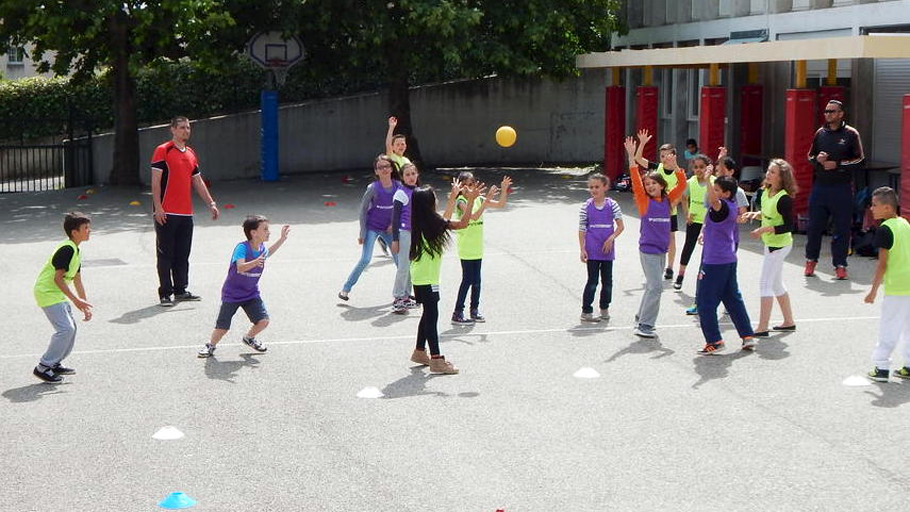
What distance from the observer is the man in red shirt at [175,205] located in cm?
1459

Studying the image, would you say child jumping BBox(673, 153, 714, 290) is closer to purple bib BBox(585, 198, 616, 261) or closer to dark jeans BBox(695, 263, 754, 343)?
purple bib BBox(585, 198, 616, 261)

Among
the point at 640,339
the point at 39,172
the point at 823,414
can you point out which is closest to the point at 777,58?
the point at 640,339

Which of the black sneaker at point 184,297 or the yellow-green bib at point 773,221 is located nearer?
the yellow-green bib at point 773,221

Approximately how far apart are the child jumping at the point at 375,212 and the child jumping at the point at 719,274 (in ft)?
13.1

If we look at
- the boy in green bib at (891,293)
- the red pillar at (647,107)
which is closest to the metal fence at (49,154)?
the red pillar at (647,107)

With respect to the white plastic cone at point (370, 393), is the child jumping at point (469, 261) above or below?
above

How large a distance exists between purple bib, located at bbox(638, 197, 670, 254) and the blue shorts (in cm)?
360

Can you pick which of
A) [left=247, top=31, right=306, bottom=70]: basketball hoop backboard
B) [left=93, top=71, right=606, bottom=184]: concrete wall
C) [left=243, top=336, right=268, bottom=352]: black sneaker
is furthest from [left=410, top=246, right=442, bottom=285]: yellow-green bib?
[left=93, top=71, right=606, bottom=184]: concrete wall

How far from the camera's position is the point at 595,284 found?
13.1m

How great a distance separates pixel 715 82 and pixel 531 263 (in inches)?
325

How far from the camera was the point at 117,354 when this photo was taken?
1176 cm

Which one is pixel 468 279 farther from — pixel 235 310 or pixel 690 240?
pixel 690 240

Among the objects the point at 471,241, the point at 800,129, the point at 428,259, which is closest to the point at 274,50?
the point at 800,129

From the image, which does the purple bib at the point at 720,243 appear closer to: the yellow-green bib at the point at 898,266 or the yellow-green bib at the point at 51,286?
the yellow-green bib at the point at 898,266
